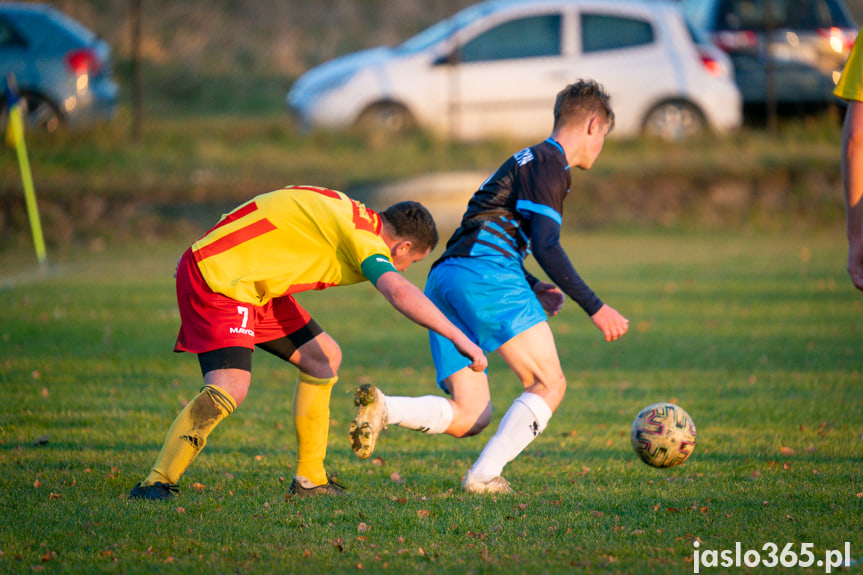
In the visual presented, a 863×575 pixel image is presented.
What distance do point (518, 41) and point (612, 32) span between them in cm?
180

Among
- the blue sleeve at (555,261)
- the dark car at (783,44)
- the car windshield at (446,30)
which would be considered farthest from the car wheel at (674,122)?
the blue sleeve at (555,261)

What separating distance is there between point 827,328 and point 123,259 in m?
10.3

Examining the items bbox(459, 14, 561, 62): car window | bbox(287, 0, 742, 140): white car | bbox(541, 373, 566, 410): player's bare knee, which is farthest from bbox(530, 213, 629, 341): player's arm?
bbox(459, 14, 561, 62): car window

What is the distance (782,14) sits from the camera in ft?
57.3

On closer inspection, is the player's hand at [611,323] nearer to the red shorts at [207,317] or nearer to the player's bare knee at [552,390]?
the player's bare knee at [552,390]

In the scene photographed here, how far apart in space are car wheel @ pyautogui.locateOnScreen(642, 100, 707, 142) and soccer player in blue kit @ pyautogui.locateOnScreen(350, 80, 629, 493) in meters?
12.9

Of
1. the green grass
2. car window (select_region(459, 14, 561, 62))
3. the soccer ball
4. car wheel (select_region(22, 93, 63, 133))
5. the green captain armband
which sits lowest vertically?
the green grass

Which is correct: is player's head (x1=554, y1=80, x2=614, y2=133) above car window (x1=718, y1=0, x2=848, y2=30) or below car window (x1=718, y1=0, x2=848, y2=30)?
below

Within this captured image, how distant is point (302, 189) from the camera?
14.2ft

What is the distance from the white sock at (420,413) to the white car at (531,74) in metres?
12.3

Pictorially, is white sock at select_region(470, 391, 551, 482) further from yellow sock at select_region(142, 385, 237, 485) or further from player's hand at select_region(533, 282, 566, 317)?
yellow sock at select_region(142, 385, 237, 485)

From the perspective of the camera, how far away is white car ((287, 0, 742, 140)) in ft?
53.4

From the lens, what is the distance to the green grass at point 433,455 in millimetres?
3723

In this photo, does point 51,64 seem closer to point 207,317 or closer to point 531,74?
point 531,74
